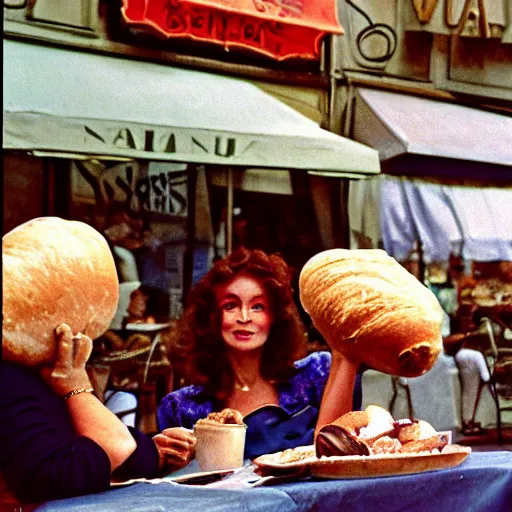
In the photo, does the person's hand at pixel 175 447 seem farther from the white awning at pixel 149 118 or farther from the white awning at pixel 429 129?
the white awning at pixel 429 129

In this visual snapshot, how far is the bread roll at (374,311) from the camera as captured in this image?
184 cm

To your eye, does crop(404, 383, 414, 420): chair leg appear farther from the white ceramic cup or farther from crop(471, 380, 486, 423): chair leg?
the white ceramic cup

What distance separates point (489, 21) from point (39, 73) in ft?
7.30

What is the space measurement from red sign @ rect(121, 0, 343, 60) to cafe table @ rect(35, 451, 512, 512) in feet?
10.4

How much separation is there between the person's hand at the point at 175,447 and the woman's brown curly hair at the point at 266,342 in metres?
0.41

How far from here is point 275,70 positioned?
492 cm

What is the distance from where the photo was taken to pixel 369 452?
174 centimetres

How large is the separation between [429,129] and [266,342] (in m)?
2.83

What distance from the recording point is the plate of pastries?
1.69 m

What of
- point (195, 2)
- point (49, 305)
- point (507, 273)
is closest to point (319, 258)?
point (49, 305)

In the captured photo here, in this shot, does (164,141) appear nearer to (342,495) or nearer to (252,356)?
(252,356)

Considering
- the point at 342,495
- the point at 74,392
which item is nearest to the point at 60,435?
the point at 74,392

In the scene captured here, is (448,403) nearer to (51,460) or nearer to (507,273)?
(507,273)

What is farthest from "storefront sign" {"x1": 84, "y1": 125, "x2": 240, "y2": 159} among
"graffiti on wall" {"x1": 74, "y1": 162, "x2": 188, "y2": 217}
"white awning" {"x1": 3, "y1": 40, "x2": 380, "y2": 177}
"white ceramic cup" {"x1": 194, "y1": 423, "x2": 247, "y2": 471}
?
"white ceramic cup" {"x1": 194, "y1": 423, "x2": 247, "y2": 471}
